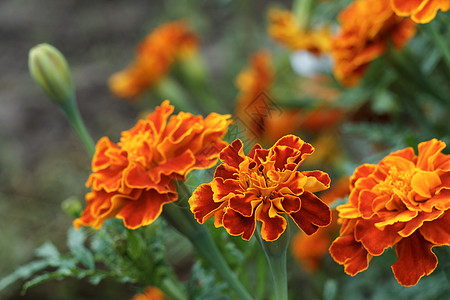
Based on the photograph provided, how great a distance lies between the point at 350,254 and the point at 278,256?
6 cm

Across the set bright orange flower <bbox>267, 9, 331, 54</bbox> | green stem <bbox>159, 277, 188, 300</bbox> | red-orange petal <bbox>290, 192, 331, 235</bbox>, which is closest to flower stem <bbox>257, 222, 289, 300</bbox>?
red-orange petal <bbox>290, 192, 331, 235</bbox>

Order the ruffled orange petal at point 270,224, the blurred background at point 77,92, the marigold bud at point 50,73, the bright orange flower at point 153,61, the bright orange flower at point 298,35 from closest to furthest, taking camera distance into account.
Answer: the ruffled orange petal at point 270,224 < the marigold bud at point 50,73 < the bright orange flower at point 298,35 < the bright orange flower at point 153,61 < the blurred background at point 77,92

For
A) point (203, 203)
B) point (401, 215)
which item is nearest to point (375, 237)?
point (401, 215)

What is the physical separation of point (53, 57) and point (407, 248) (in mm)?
436

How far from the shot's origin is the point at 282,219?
0.38 metres

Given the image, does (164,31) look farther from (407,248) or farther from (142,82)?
(407,248)

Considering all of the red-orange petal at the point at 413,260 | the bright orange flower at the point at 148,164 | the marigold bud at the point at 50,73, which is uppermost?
the marigold bud at the point at 50,73

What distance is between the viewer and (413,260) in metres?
0.39

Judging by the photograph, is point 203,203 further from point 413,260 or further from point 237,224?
point 413,260

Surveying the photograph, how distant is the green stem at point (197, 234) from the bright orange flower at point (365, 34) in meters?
0.26

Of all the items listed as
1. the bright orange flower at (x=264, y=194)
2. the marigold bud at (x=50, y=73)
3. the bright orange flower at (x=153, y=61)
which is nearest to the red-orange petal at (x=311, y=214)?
the bright orange flower at (x=264, y=194)

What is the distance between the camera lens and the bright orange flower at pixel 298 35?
842 millimetres

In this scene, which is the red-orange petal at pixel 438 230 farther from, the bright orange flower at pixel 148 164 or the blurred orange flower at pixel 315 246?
the blurred orange flower at pixel 315 246

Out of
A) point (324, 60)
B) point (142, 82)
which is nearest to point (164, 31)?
point (142, 82)
